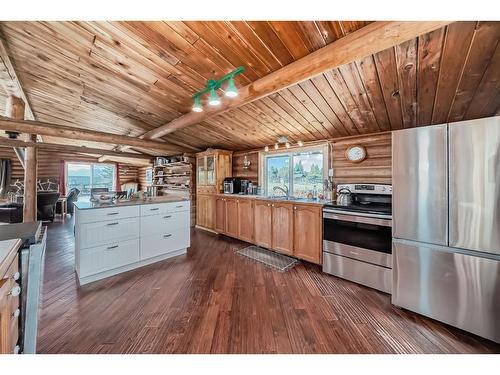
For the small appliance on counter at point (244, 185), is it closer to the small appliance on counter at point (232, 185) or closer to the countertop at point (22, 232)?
the small appliance on counter at point (232, 185)

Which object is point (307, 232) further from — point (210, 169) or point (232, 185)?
point (210, 169)

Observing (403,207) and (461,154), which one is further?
(403,207)

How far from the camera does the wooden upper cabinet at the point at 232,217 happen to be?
13.2ft

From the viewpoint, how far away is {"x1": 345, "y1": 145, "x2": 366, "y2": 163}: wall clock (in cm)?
295

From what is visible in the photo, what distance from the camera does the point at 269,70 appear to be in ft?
6.57

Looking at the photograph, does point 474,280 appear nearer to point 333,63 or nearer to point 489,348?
point 489,348

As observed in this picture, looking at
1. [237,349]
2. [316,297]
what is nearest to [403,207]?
[316,297]

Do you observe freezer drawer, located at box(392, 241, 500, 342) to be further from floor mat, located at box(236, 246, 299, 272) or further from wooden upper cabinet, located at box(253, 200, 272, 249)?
wooden upper cabinet, located at box(253, 200, 272, 249)

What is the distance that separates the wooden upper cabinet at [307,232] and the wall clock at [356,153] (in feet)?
3.24

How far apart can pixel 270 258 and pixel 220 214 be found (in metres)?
1.67

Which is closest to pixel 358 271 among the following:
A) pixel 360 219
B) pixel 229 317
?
pixel 360 219
